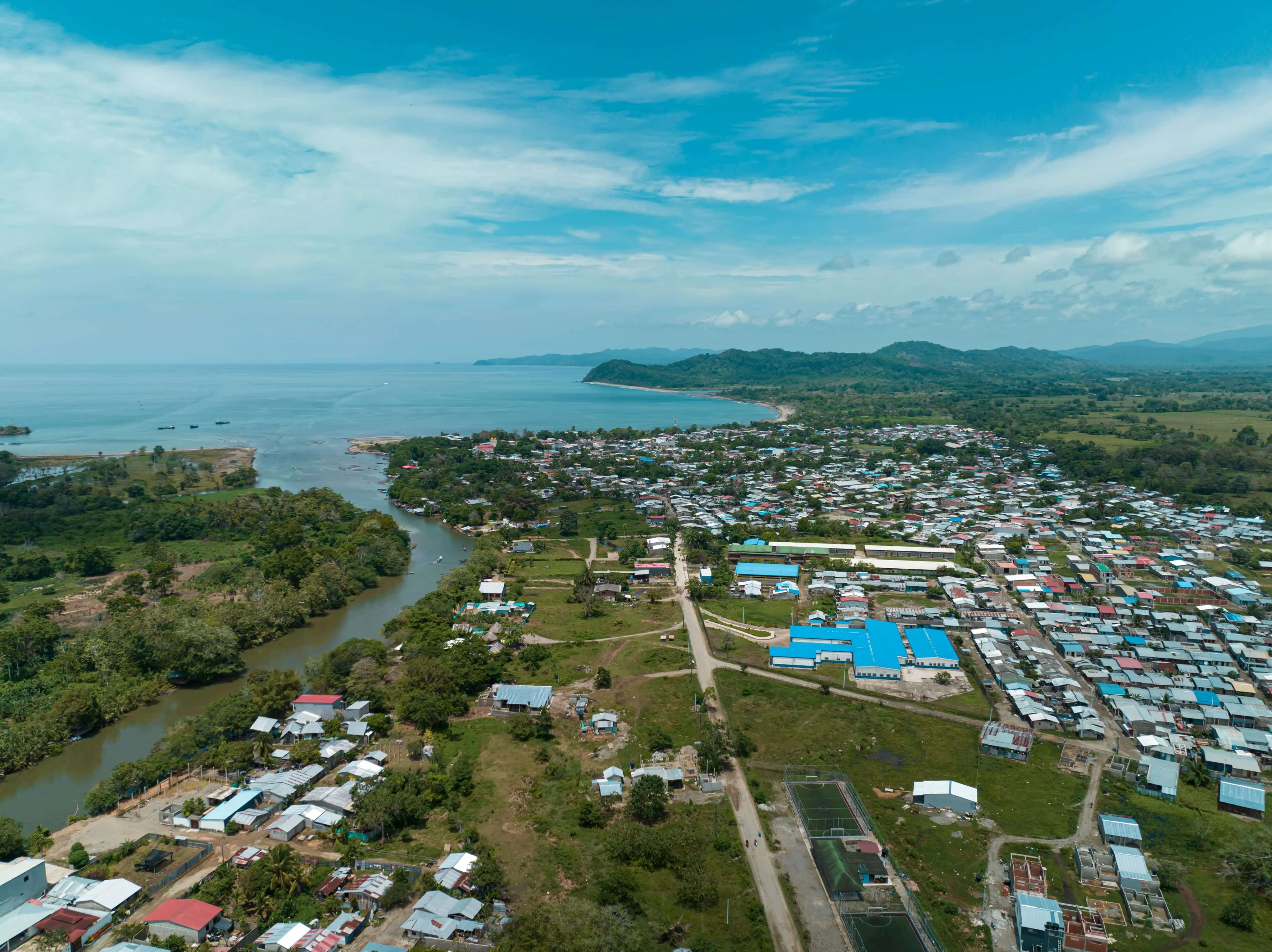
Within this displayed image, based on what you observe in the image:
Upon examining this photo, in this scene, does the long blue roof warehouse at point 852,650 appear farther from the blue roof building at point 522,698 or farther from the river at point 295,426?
the river at point 295,426

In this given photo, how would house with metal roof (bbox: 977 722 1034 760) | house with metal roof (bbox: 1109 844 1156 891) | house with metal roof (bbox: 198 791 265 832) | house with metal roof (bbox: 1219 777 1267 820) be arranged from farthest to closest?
house with metal roof (bbox: 977 722 1034 760), house with metal roof (bbox: 1219 777 1267 820), house with metal roof (bbox: 198 791 265 832), house with metal roof (bbox: 1109 844 1156 891)

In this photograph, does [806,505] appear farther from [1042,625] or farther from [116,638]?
[116,638]

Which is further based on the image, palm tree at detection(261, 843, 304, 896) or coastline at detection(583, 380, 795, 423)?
coastline at detection(583, 380, 795, 423)

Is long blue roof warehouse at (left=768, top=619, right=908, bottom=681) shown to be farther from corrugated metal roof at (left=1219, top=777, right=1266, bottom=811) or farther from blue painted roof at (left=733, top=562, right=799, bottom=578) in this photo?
corrugated metal roof at (left=1219, top=777, right=1266, bottom=811)

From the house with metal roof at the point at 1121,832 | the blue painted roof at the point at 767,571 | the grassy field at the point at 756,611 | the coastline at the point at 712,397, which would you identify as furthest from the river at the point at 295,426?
the house with metal roof at the point at 1121,832

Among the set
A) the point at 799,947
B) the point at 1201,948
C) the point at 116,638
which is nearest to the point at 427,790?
the point at 799,947

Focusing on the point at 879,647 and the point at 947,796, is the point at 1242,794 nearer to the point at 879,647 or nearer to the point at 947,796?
the point at 947,796

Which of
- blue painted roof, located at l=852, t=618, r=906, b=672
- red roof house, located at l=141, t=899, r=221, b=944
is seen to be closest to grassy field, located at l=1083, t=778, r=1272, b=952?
blue painted roof, located at l=852, t=618, r=906, b=672
